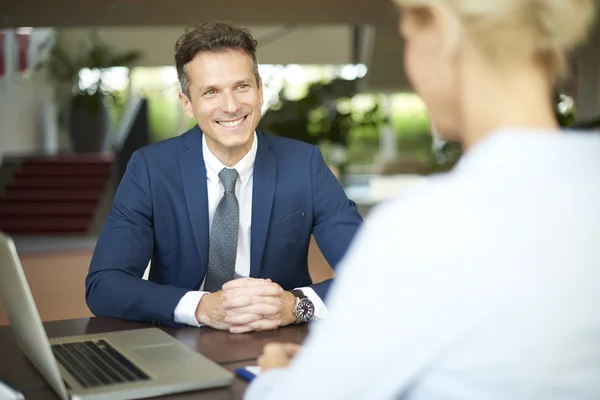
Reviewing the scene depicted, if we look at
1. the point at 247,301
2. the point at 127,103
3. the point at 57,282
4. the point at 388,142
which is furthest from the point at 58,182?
the point at 247,301

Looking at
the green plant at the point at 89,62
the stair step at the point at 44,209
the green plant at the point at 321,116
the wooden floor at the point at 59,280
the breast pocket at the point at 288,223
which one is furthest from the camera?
the green plant at the point at 89,62

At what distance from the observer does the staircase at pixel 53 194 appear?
10.0 m

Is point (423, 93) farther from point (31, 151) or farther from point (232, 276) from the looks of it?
point (31, 151)

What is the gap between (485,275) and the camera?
835 mm

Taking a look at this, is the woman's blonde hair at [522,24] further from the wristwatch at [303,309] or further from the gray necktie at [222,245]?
the gray necktie at [222,245]

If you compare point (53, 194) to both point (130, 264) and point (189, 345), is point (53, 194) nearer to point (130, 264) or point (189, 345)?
point (130, 264)

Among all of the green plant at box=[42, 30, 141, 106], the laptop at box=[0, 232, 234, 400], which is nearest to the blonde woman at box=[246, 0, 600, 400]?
the laptop at box=[0, 232, 234, 400]

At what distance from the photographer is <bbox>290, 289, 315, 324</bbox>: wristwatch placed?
1892mm

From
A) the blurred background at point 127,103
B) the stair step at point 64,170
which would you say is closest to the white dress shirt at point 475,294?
the blurred background at point 127,103

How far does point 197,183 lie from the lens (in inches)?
92.7

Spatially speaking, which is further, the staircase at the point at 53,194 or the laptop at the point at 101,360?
the staircase at the point at 53,194

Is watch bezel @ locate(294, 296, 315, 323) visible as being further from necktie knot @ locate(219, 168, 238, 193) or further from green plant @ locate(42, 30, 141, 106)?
green plant @ locate(42, 30, 141, 106)

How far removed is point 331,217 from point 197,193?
0.43m

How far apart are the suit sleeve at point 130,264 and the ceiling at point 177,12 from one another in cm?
734
